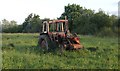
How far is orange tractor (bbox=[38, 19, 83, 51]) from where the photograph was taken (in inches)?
489

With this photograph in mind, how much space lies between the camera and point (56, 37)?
13117mm

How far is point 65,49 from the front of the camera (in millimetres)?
12125

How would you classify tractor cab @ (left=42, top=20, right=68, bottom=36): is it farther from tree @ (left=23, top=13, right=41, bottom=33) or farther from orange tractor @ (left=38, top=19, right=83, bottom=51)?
tree @ (left=23, top=13, right=41, bottom=33)

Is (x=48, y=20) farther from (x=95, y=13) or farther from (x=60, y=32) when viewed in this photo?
(x=95, y=13)

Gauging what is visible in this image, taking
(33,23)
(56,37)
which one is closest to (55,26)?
(56,37)

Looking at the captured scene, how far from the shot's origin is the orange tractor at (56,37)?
12422 millimetres

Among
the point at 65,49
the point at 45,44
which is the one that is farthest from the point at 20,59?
the point at 45,44

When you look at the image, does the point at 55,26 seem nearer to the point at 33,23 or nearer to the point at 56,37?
the point at 56,37

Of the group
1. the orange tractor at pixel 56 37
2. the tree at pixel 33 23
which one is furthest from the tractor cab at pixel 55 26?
the tree at pixel 33 23

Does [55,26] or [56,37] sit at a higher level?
[55,26]

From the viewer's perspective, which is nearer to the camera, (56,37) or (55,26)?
(56,37)

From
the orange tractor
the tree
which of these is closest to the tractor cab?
the orange tractor

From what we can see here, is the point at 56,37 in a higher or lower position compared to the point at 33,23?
lower

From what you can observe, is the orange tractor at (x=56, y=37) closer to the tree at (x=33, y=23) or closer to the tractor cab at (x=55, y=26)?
the tractor cab at (x=55, y=26)
